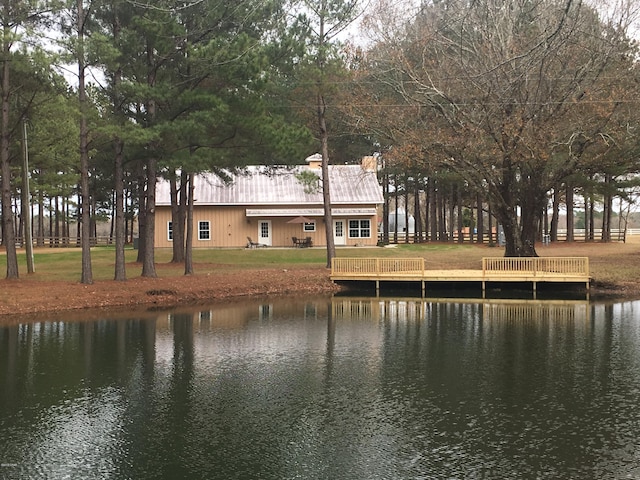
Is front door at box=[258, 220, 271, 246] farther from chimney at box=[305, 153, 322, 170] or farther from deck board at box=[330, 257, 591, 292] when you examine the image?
deck board at box=[330, 257, 591, 292]

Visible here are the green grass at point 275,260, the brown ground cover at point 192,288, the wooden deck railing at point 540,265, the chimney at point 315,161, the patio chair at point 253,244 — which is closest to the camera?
the brown ground cover at point 192,288

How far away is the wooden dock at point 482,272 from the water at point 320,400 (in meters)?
6.31

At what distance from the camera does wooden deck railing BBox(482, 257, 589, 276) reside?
22.1 meters

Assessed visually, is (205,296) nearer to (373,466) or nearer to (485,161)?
(485,161)

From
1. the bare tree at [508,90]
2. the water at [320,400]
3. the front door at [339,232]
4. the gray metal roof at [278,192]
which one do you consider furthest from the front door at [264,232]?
the water at [320,400]

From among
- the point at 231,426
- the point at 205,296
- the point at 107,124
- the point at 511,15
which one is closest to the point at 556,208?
the point at 511,15

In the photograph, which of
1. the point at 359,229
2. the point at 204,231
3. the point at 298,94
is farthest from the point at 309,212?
the point at 298,94

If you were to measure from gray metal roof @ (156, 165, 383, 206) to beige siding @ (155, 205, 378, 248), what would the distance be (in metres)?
0.62

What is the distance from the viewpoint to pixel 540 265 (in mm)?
23094

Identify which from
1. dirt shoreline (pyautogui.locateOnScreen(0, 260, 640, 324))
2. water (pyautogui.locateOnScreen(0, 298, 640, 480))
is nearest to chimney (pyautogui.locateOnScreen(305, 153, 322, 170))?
dirt shoreline (pyautogui.locateOnScreen(0, 260, 640, 324))

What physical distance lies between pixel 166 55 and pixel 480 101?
12.2 meters

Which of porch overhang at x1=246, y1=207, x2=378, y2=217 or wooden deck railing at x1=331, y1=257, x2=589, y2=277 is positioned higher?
porch overhang at x1=246, y1=207, x2=378, y2=217

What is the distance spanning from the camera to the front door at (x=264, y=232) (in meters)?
39.1

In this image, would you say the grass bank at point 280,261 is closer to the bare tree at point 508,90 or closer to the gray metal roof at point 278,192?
the gray metal roof at point 278,192
